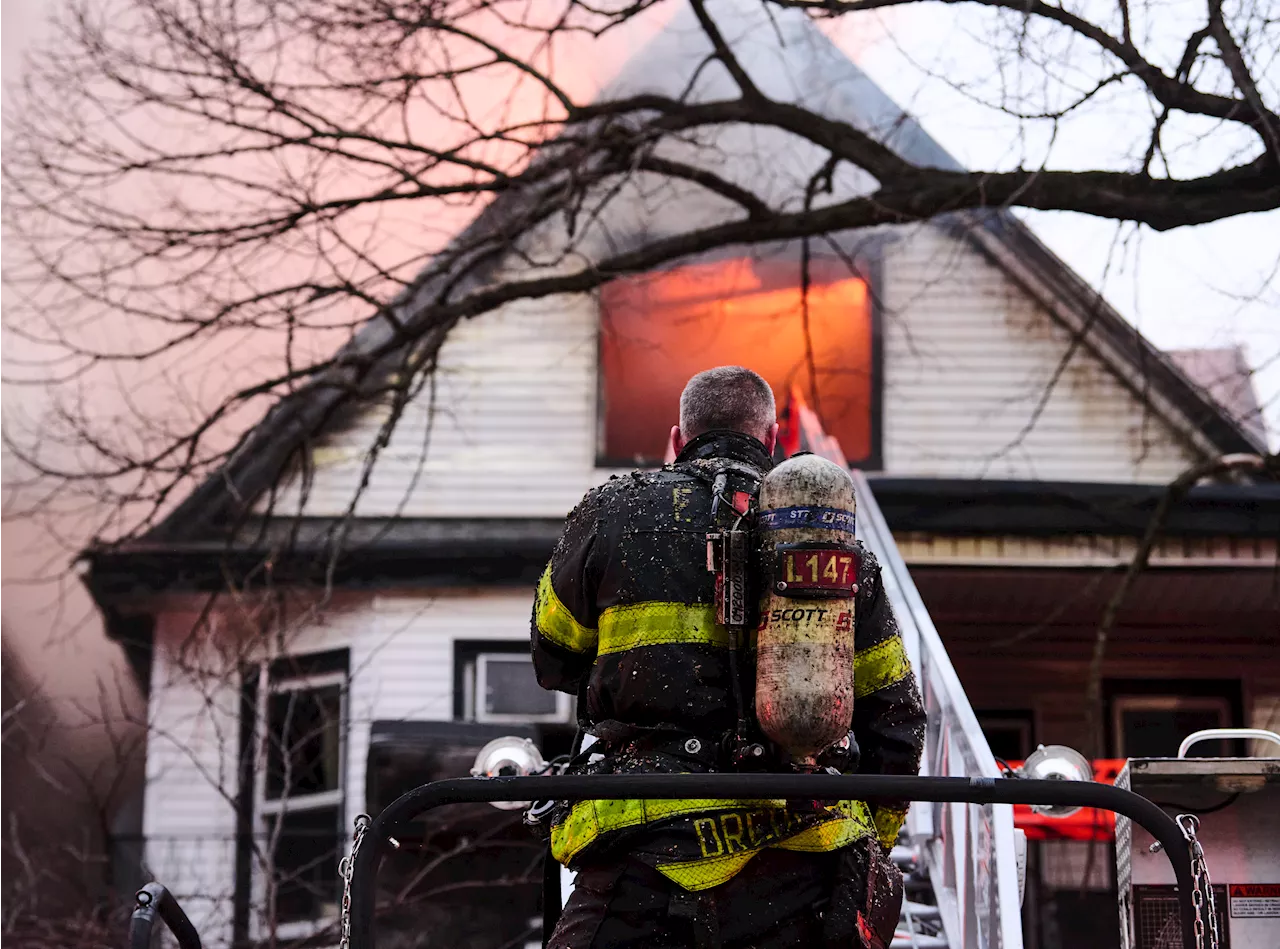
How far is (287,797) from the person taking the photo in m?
10.0

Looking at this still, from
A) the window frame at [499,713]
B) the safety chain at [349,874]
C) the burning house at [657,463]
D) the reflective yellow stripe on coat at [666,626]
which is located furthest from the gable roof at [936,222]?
the safety chain at [349,874]

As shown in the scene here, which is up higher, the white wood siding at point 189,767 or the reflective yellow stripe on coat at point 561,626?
the reflective yellow stripe on coat at point 561,626

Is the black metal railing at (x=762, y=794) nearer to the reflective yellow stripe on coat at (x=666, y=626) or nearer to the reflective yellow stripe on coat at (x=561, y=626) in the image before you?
the reflective yellow stripe on coat at (x=666, y=626)

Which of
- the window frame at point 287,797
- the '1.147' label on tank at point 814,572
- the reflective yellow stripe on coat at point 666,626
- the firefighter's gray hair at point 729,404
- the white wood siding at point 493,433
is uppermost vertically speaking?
the white wood siding at point 493,433

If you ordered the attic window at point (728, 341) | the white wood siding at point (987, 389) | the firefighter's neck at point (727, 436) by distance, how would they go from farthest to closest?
1. the attic window at point (728, 341)
2. the white wood siding at point (987, 389)
3. the firefighter's neck at point (727, 436)

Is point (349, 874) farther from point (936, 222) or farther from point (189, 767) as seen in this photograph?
point (936, 222)

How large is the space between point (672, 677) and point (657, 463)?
8.44 m

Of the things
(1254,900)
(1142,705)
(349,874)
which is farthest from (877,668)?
(1142,705)

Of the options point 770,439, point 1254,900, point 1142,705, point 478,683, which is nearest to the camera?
point 770,439

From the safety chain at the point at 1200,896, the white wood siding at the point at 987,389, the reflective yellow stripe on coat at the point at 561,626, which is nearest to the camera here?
the safety chain at the point at 1200,896

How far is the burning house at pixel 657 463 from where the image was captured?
33.9 feet

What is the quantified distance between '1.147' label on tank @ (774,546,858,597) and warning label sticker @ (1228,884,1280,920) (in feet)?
7.21

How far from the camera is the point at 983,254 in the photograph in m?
11.5

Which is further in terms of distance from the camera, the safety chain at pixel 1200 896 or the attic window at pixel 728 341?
the attic window at pixel 728 341
